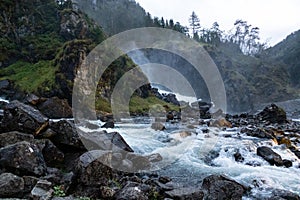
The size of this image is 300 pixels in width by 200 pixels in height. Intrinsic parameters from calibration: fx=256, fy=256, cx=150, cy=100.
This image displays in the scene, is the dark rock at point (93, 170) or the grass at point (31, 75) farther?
the grass at point (31, 75)

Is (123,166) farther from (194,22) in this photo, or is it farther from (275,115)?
(194,22)

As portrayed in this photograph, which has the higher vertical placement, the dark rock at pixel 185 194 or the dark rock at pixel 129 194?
the dark rock at pixel 129 194

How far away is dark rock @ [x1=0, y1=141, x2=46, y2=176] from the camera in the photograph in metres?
7.49

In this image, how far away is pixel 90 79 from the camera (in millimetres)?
36875

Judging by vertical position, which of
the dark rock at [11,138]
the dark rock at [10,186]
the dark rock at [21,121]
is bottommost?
the dark rock at [10,186]

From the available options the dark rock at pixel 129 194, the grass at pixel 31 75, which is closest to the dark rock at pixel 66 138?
the dark rock at pixel 129 194

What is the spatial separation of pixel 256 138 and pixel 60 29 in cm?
5038

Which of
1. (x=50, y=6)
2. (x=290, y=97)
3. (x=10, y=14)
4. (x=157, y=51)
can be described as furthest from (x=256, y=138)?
(x=157, y=51)

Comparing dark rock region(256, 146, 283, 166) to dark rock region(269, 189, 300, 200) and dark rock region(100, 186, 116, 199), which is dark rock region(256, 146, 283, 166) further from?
dark rock region(100, 186, 116, 199)

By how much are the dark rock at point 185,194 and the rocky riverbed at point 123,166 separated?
30mm

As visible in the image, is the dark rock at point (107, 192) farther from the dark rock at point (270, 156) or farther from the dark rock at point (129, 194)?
the dark rock at point (270, 156)

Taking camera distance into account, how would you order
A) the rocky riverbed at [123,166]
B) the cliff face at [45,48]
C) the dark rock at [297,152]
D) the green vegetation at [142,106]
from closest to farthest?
the rocky riverbed at [123,166], the dark rock at [297,152], the cliff face at [45,48], the green vegetation at [142,106]

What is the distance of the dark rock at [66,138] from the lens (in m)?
11.1

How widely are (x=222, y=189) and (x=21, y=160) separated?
6282 millimetres
